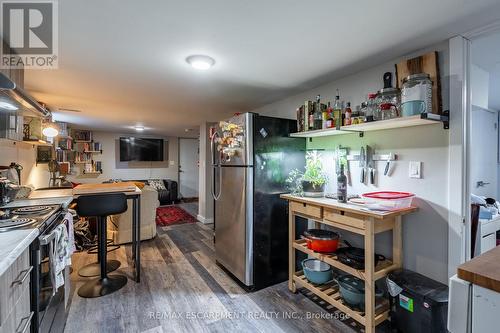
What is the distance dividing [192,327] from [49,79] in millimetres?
2652

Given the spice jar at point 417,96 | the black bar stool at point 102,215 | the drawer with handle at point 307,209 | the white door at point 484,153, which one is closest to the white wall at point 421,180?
the spice jar at point 417,96

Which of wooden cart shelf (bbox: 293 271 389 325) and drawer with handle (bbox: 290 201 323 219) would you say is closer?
wooden cart shelf (bbox: 293 271 389 325)

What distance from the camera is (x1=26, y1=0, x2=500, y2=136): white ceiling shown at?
1.25 metres

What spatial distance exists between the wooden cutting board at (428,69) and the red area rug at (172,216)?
14.3 feet

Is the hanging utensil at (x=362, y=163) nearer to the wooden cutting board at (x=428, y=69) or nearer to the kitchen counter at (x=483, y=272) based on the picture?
the wooden cutting board at (x=428, y=69)

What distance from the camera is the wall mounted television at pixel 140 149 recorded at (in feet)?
22.3

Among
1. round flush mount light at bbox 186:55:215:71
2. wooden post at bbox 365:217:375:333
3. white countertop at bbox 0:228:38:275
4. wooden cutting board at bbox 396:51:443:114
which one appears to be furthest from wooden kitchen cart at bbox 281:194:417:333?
white countertop at bbox 0:228:38:275

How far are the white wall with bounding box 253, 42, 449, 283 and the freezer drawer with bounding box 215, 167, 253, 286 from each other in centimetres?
107

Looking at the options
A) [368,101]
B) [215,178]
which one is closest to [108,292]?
[215,178]

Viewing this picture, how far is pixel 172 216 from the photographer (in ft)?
17.5

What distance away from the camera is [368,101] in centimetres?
198

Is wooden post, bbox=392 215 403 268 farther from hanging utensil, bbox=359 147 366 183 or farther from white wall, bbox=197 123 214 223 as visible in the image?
white wall, bbox=197 123 214 223

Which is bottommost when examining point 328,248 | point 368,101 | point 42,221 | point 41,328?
point 41,328

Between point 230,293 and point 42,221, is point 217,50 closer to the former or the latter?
point 42,221
